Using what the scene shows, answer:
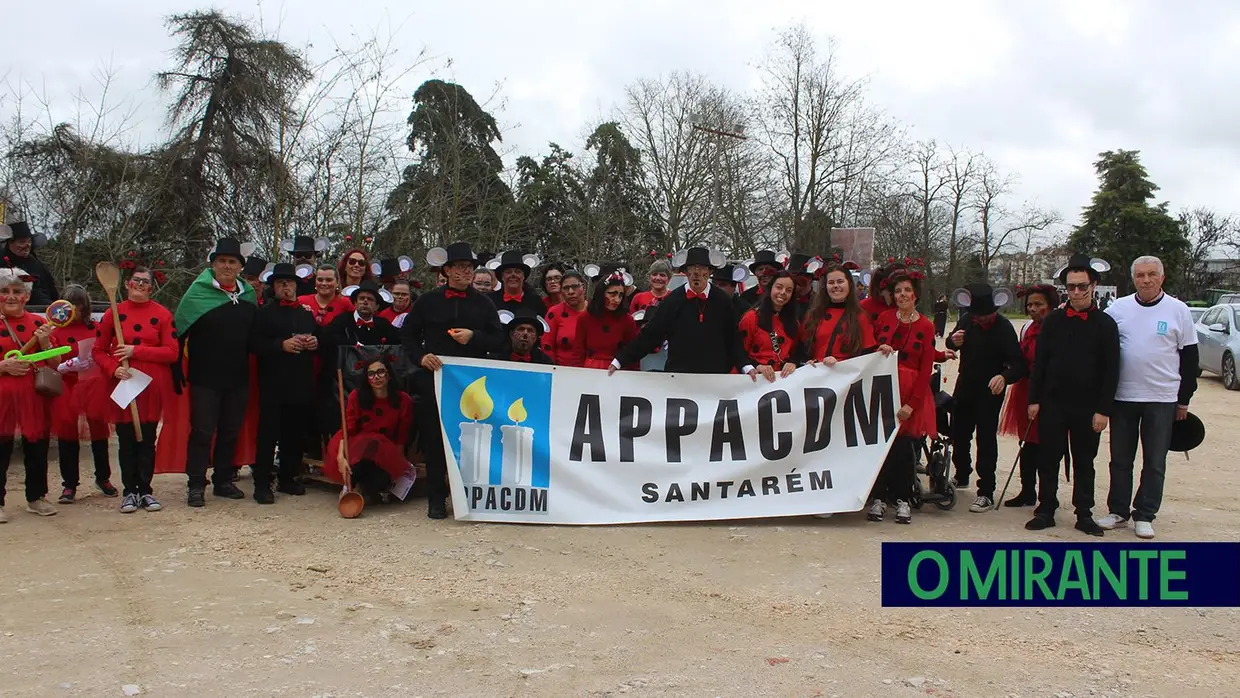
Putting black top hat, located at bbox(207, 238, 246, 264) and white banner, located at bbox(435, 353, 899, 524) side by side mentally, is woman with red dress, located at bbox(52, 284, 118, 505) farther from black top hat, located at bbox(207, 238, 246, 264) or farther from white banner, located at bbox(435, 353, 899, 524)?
white banner, located at bbox(435, 353, 899, 524)

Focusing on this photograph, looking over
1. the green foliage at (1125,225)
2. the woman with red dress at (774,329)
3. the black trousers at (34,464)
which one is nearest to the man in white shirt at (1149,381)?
the woman with red dress at (774,329)

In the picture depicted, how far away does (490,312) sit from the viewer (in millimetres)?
7344

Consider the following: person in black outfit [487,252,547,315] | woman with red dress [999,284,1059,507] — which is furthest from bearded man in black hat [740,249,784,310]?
woman with red dress [999,284,1059,507]

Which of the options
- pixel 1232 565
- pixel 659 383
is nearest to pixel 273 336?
pixel 659 383

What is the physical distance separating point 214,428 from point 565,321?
3.16m

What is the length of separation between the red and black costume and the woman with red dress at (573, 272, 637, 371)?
3.28 meters

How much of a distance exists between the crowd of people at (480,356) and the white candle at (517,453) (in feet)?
1.84

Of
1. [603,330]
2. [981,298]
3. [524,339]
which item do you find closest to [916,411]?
[981,298]

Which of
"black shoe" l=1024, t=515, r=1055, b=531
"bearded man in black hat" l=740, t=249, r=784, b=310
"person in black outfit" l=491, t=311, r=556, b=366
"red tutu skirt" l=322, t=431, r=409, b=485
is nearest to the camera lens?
"black shoe" l=1024, t=515, r=1055, b=531

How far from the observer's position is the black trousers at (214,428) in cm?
736

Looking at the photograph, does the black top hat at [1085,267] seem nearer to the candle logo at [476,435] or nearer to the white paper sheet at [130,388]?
the candle logo at [476,435]

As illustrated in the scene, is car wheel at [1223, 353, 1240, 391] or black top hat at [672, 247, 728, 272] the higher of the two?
black top hat at [672, 247, 728, 272]

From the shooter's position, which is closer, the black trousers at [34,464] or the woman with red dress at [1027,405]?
the black trousers at [34,464]

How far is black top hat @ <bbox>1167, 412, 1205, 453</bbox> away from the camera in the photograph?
22.1 feet
